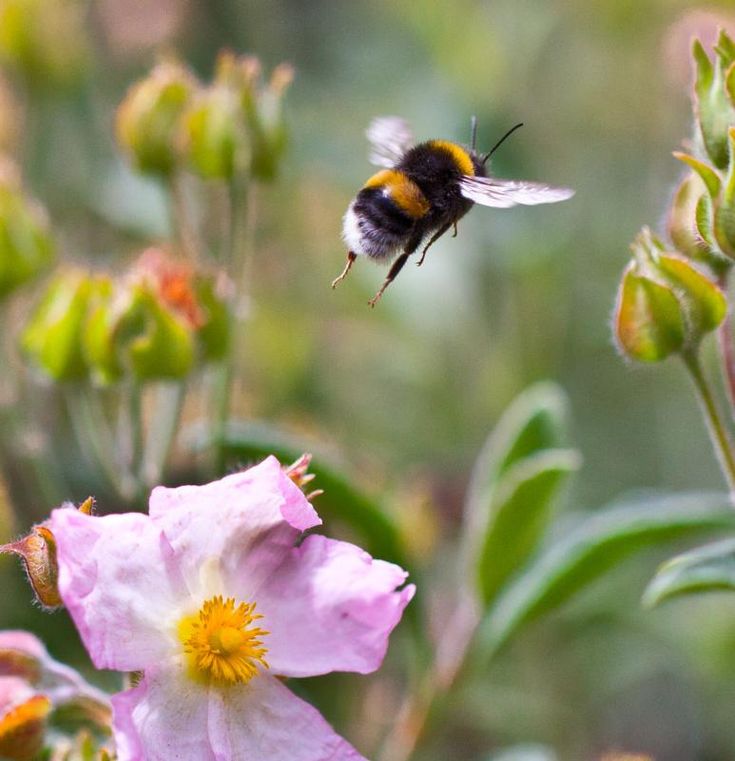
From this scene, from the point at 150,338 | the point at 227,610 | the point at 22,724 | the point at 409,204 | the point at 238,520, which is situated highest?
the point at 409,204

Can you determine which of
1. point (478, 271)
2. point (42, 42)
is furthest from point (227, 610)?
point (478, 271)

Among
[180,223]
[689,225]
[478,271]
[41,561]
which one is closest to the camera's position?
[41,561]

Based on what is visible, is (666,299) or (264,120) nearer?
(666,299)

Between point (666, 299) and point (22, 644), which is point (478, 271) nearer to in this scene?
point (666, 299)

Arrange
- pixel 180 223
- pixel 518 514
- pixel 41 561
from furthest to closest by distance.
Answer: pixel 180 223 → pixel 518 514 → pixel 41 561

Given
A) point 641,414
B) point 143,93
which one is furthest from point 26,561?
point 641,414

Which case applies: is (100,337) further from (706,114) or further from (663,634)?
(663,634)

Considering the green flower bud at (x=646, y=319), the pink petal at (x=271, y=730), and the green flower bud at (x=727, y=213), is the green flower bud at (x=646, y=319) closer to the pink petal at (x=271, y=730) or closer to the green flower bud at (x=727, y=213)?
the green flower bud at (x=727, y=213)

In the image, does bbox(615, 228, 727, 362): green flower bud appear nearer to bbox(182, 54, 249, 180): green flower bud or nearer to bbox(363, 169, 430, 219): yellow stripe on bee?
bbox(363, 169, 430, 219): yellow stripe on bee

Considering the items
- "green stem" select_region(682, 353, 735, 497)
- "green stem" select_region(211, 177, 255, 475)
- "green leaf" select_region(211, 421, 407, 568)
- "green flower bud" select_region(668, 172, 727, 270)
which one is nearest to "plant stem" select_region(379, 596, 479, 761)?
"green leaf" select_region(211, 421, 407, 568)
